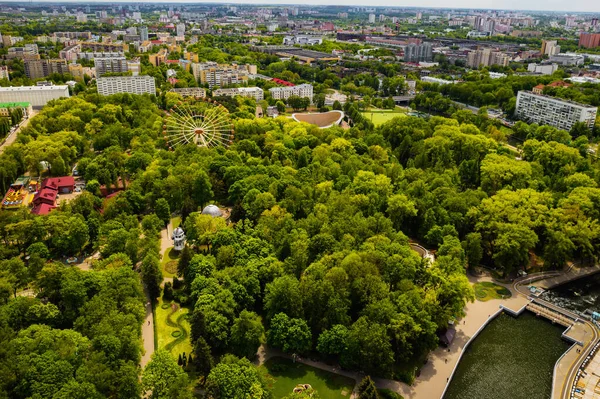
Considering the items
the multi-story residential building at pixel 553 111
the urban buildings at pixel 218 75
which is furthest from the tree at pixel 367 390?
the urban buildings at pixel 218 75

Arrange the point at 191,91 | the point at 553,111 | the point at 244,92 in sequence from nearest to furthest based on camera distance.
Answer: the point at 553,111
the point at 191,91
the point at 244,92

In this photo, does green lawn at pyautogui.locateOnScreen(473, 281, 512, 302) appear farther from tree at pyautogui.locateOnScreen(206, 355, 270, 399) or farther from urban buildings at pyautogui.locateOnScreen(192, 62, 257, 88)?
urban buildings at pyautogui.locateOnScreen(192, 62, 257, 88)

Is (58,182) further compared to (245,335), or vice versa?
(58,182)

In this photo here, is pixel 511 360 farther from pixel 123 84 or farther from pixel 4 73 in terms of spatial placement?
pixel 4 73

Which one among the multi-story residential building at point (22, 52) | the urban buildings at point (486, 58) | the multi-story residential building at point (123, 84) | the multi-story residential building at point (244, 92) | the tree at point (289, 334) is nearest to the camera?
the tree at point (289, 334)

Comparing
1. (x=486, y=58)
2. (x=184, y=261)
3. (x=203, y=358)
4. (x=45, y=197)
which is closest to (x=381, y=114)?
(x=45, y=197)

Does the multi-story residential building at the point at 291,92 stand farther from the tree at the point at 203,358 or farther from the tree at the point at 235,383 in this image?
the tree at the point at 235,383

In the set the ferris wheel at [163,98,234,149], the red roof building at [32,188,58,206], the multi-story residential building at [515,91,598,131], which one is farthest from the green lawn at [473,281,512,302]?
the multi-story residential building at [515,91,598,131]
